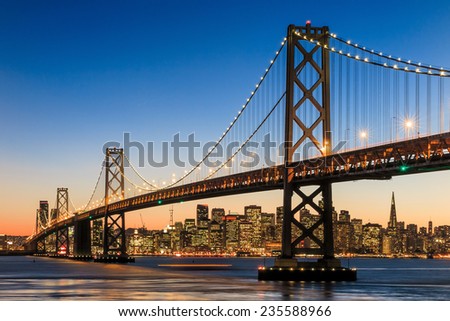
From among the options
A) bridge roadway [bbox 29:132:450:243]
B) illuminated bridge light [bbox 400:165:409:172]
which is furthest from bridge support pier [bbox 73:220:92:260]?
illuminated bridge light [bbox 400:165:409:172]

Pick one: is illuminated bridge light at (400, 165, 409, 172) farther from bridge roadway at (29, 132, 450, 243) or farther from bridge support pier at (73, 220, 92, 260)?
bridge support pier at (73, 220, 92, 260)

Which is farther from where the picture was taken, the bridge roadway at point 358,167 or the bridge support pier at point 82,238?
the bridge support pier at point 82,238

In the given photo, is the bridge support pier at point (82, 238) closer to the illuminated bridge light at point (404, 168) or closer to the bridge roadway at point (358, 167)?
the bridge roadway at point (358, 167)

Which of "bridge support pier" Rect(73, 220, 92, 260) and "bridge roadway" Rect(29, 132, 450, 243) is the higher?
"bridge roadway" Rect(29, 132, 450, 243)

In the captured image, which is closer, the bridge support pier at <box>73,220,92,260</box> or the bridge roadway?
the bridge roadway

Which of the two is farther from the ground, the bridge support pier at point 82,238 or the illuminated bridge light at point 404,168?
the illuminated bridge light at point 404,168

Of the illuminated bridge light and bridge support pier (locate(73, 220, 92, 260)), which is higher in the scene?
the illuminated bridge light

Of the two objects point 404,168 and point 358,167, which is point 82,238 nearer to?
point 358,167

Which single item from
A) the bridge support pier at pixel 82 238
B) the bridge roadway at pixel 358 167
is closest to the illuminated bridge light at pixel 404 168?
the bridge roadway at pixel 358 167
